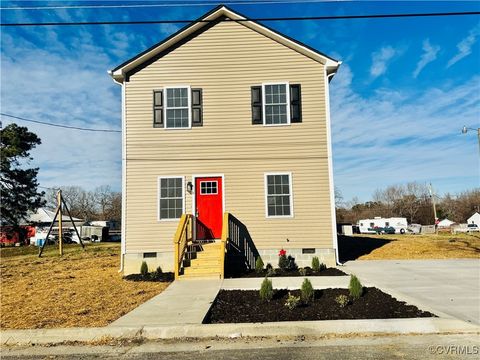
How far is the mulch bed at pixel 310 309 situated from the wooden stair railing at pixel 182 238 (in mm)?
2846

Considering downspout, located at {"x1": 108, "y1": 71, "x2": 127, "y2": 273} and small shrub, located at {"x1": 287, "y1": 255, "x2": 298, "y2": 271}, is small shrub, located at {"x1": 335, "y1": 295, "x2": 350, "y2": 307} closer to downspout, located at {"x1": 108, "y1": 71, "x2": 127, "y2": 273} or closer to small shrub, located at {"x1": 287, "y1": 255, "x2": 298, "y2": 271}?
small shrub, located at {"x1": 287, "y1": 255, "x2": 298, "y2": 271}

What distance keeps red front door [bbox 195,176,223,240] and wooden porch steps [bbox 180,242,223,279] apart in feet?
2.26

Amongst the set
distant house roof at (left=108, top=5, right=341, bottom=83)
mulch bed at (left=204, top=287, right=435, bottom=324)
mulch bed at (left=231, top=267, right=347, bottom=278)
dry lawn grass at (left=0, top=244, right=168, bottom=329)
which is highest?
distant house roof at (left=108, top=5, right=341, bottom=83)

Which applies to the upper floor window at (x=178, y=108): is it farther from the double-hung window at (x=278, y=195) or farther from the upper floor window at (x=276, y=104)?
the double-hung window at (x=278, y=195)

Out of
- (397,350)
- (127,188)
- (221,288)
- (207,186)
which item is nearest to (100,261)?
(127,188)

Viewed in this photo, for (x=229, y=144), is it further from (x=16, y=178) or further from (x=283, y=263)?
(x=16, y=178)

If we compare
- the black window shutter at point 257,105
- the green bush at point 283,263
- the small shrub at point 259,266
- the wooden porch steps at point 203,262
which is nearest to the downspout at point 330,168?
the green bush at point 283,263

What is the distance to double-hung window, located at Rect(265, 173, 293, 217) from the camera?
12.0 m

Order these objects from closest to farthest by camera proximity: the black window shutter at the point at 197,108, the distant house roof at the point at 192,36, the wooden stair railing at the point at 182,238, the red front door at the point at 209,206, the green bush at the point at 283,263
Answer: the wooden stair railing at the point at 182,238 → the green bush at the point at 283,263 → the red front door at the point at 209,206 → the distant house roof at the point at 192,36 → the black window shutter at the point at 197,108

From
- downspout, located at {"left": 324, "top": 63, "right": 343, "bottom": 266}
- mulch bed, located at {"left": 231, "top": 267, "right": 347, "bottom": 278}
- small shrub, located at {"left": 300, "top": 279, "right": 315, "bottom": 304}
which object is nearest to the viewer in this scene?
small shrub, located at {"left": 300, "top": 279, "right": 315, "bottom": 304}

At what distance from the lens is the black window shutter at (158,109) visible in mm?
12438

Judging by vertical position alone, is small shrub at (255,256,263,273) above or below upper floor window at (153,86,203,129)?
below

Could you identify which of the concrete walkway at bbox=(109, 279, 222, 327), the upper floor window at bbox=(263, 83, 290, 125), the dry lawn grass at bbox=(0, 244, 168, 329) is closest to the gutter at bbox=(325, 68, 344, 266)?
the upper floor window at bbox=(263, 83, 290, 125)

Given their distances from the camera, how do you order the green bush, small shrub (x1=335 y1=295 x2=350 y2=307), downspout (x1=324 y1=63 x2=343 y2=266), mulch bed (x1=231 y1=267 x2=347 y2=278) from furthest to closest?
downspout (x1=324 y1=63 x2=343 y2=266) < the green bush < mulch bed (x1=231 y1=267 x2=347 y2=278) < small shrub (x1=335 y1=295 x2=350 y2=307)
